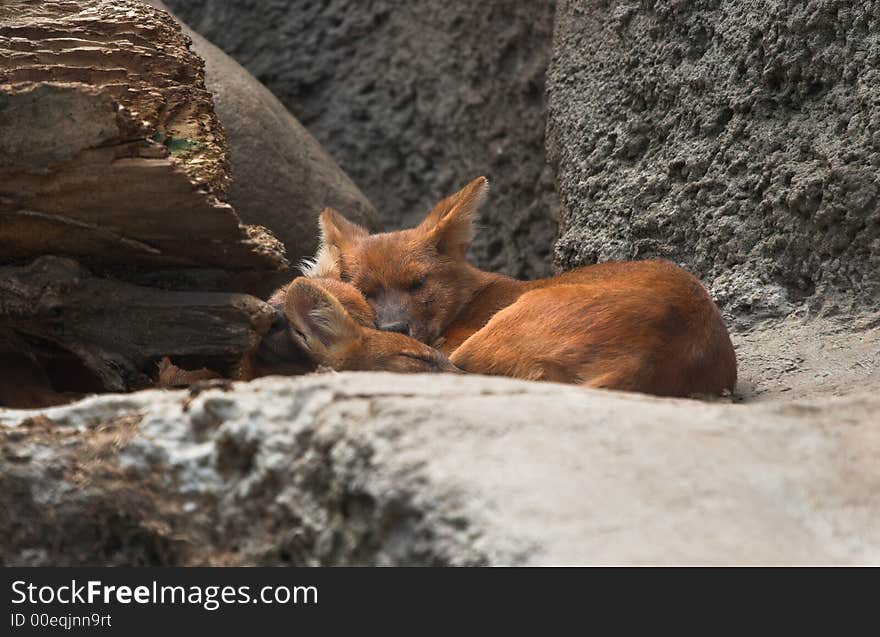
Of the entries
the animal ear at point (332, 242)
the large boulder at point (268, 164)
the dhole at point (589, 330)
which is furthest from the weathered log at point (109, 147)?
the large boulder at point (268, 164)

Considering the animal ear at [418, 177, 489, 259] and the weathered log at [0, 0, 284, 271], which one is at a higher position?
the weathered log at [0, 0, 284, 271]

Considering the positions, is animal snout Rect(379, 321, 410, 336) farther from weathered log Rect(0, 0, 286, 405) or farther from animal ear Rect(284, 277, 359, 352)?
weathered log Rect(0, 0, 286, 405)

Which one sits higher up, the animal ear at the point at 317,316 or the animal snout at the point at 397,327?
the animal ear at the point at 317,316

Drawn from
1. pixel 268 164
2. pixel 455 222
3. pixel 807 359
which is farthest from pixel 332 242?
pixel 807 359

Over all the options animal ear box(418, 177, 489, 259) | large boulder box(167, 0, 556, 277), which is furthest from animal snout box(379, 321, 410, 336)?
large boulder box(167, 0, 556, 277)

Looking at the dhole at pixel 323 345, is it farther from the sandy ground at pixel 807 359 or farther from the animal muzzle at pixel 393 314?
the sandy ground at pixel 807 359

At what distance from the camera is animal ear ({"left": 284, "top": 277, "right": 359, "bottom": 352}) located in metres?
4.88

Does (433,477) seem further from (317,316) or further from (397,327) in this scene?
(397,327)

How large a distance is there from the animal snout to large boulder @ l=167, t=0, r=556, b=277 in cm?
257

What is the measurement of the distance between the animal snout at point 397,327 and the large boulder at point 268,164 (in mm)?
1874

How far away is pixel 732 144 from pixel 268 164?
2940 millimetres

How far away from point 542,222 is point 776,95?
284cm

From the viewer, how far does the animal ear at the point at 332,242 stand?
642cm

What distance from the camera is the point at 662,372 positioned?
450cm
